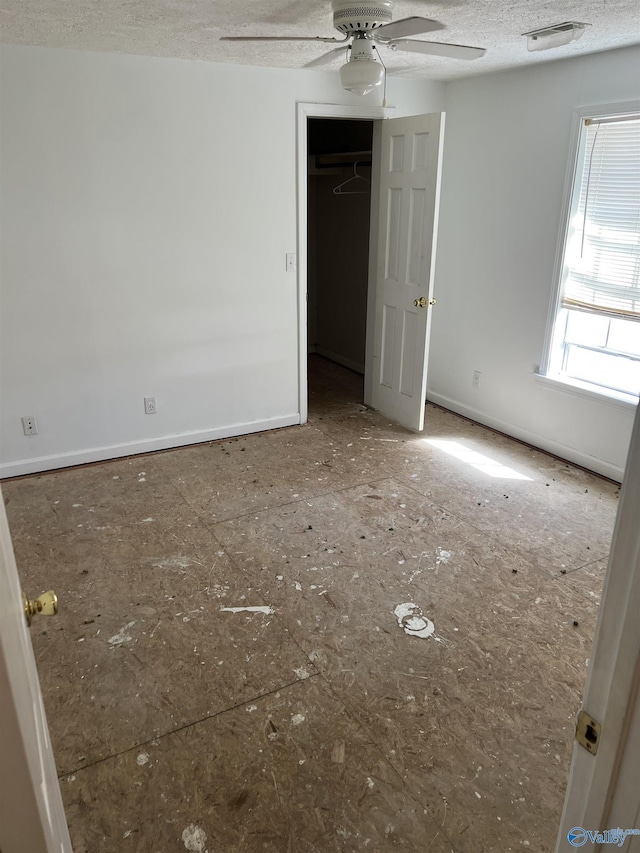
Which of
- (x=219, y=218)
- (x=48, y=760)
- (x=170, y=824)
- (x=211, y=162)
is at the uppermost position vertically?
(x=211, y=162)

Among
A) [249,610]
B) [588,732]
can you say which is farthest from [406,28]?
[588,732]

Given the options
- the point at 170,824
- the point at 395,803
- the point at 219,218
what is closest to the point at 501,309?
the point at 219,218

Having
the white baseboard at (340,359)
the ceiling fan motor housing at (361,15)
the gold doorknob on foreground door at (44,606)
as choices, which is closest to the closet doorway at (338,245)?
the white baseboard at (340,359)

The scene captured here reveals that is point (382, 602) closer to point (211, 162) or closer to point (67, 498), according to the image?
point (67, 498)

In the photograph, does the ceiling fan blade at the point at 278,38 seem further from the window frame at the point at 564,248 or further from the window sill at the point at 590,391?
the window sill at the point at 590,391

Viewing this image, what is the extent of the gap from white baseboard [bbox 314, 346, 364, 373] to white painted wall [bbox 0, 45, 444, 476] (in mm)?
1717

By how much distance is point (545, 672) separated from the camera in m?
2.29

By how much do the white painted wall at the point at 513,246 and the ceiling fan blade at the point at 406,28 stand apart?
1531 millimetres

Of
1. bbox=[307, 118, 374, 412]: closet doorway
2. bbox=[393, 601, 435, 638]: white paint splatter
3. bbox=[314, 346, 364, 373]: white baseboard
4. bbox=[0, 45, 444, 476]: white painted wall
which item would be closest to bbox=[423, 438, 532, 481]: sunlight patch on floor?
bbox=[307, 118, 374, 412]: closet doorway

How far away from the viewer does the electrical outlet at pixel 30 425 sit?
3746mm

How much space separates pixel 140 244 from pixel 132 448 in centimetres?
132

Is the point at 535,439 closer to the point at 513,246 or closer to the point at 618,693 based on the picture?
the point at 513,246

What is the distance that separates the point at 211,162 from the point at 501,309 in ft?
7.26
